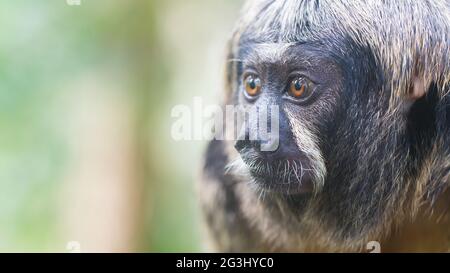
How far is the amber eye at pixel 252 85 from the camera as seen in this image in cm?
153

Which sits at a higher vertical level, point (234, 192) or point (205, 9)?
point (205, 9)

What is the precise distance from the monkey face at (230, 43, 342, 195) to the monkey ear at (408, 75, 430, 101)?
0.61 ft

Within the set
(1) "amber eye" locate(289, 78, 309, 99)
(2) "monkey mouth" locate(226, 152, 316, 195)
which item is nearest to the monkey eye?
(1) "amber eye" locate(289, 78, 309, 99)

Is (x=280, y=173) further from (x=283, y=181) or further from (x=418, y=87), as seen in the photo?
(x=418, y=87)

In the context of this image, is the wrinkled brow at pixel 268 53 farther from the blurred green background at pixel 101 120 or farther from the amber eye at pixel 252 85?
the blurred green background at pixel 101 120

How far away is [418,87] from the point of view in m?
1.44

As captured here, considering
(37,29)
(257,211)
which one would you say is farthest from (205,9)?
(257,211)

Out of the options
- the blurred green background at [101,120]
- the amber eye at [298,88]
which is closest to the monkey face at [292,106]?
the amber eye at [298,88]

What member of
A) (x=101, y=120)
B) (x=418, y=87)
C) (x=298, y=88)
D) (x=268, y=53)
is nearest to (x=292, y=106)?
(x=298, y=88)
